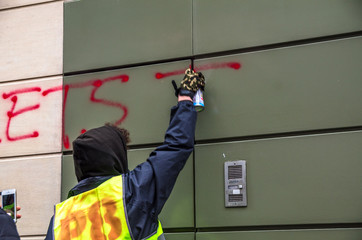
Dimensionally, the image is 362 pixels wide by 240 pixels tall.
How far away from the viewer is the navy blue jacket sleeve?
333 cm

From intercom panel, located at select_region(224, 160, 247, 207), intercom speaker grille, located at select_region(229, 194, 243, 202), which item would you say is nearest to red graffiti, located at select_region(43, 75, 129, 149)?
intercom panel, located at select_region(224, 160, 247, 207)

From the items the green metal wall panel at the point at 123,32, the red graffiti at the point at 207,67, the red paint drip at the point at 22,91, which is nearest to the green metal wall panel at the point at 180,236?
the red graffiti at the point at 207,67

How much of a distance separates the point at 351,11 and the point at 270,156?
1.16m

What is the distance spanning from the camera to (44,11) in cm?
522

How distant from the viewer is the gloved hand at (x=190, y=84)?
4035 millimetres

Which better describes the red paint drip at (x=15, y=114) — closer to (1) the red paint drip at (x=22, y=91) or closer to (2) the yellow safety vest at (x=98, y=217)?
(1) the red paint drip at (x=22, y=91)

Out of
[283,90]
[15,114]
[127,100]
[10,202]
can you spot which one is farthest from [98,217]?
[15,114]

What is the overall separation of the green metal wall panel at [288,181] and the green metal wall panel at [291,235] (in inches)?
2.6

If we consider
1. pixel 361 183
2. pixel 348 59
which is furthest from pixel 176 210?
pixel 348 59

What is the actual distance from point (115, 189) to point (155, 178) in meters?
0.25

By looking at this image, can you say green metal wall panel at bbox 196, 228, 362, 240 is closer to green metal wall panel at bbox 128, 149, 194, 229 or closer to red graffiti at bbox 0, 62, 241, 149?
green metal wall panel at bbox 128, 149, 194, 229

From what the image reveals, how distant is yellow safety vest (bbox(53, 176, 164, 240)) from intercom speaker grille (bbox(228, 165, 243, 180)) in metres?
0.95

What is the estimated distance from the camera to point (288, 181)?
4047 mm

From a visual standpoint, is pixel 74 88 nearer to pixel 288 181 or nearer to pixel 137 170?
pixel 137 170
